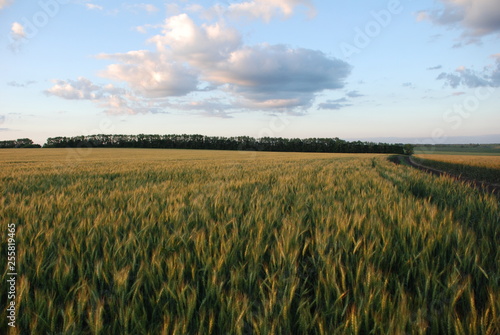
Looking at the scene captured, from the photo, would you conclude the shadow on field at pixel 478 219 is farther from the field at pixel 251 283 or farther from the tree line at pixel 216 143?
the tree line at pixel 216 143

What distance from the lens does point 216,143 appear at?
81.4 m

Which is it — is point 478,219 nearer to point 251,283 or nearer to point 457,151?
point 251,283

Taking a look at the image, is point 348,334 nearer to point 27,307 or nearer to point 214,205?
point 27,307

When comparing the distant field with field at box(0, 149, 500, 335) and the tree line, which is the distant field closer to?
the tree line

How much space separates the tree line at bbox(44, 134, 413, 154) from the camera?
77188mm

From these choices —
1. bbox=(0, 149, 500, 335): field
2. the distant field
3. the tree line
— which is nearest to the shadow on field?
bbox=(0, 149, 500, 335): field

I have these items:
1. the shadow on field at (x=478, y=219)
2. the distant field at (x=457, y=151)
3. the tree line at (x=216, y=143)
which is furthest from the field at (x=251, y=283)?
the distant field at (x=457, y=151)

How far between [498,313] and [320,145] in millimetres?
93681

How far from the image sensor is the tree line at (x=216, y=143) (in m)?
77.2

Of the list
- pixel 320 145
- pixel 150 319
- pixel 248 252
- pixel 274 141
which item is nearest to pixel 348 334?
pixel 248 252

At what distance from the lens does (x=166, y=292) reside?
4.46ft

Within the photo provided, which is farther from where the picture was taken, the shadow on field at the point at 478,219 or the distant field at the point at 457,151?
the distant field at the point at 457,151

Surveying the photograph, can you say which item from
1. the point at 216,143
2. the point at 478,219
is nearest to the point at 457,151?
the point at 216,143

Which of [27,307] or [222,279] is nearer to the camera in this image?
[27,307]
